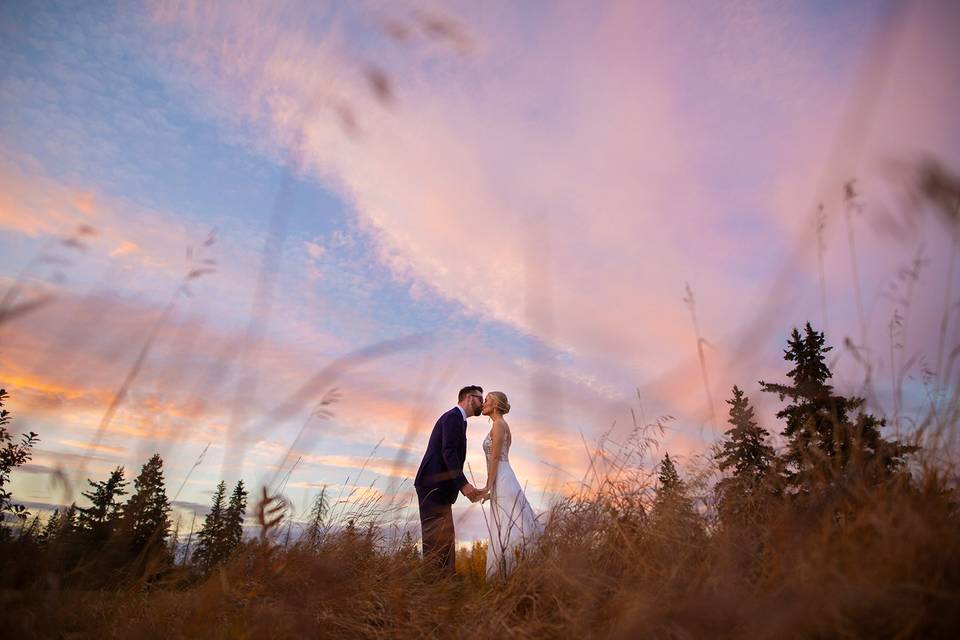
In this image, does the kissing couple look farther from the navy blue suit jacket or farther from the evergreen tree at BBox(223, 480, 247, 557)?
the evergreen tree at BBox(223, 480, 247, 557)

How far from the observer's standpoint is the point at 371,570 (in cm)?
483

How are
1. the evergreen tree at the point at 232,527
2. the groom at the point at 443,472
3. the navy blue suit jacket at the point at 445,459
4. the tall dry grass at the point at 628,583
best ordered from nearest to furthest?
the tall dry grass at the point at 628,583
the evergreen tree at the point at 232,527
the groom at the point at 443,472
the navy blue suit jacket at the point at 445,459

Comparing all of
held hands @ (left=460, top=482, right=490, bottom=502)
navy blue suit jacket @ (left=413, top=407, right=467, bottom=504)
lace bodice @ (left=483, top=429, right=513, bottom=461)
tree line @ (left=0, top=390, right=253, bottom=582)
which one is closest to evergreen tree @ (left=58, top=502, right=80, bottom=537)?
tree line @ (left=0, top=390, right=253, bottom=582)

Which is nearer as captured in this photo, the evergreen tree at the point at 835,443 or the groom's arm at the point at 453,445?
the evergreen tree at the point at 835,443

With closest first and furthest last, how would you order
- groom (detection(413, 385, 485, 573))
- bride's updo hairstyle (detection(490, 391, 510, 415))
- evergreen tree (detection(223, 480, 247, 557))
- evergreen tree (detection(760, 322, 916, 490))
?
evergreen tree (detection(760, 322, 916, 490))
evergreen tree (detection(223, 480, 247, 557))
groom (detection(413, 385, 485, 573))
bride's updo hairstyle (detection(490, 391, 510, 415))

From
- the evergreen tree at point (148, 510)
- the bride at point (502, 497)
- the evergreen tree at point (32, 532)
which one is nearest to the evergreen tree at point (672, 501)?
the bride at point (502, 497)

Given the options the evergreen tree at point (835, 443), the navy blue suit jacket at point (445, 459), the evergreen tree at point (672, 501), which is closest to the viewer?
the evergreen tree at point (835, 443)

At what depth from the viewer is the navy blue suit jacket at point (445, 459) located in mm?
6703

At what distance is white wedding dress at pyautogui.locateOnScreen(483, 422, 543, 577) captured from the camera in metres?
5.49

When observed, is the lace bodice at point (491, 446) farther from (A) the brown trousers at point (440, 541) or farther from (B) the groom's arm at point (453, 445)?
(A) the brown trousers at point (440, 541)

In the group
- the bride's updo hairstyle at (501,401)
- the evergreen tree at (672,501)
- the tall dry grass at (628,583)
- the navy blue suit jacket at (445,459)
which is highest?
the bride's updo hairstyle at (501,401)

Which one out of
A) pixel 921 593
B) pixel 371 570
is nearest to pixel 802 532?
pixel 921 593

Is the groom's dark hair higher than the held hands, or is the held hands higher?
the groom's dark hair

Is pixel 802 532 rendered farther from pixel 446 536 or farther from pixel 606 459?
pixel 446 536
